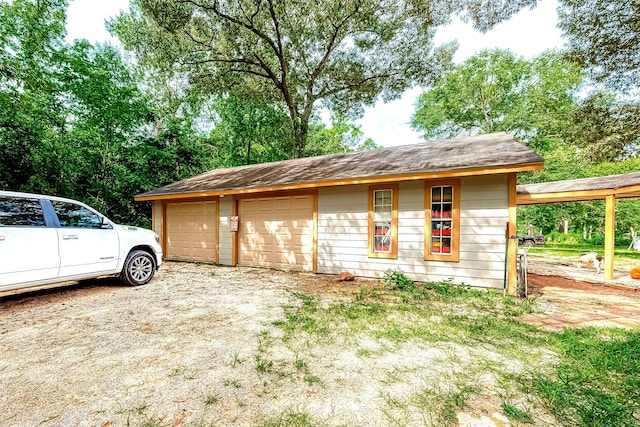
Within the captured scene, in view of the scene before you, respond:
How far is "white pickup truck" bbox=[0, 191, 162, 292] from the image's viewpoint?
3854 millimetres

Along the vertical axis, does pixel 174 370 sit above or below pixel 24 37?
below

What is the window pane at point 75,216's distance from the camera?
4.49m

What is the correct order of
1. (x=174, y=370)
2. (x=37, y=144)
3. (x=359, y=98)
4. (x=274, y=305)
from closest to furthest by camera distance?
(x=174, y=370), (x=274, y=305), (x=37, y=144), (x=359, y=98)

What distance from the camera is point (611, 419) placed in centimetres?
184

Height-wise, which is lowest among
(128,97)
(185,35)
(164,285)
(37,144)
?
(164,285)

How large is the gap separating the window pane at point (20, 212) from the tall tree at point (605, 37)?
53.9ft

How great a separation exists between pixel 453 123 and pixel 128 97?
924 inches

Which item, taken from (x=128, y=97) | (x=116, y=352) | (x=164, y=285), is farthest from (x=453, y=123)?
(x=116, y=352)

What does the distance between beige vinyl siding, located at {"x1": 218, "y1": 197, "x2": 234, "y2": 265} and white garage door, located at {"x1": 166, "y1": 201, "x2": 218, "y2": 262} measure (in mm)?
217

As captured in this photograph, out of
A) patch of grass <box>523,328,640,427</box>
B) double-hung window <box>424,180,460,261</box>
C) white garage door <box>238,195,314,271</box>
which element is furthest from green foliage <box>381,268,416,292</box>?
patch of grass <box>523,328,640,427</box>

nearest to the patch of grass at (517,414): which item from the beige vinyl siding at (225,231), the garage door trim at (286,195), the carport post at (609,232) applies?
the garage door trim at (286,195)

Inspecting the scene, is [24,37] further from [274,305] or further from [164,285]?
[274,305]

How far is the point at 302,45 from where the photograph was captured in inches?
559

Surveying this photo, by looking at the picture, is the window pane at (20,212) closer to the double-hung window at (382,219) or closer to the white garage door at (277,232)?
the white garage door at (277,232)
